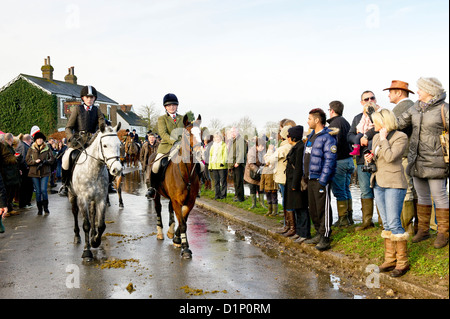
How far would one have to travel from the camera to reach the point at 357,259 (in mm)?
6621

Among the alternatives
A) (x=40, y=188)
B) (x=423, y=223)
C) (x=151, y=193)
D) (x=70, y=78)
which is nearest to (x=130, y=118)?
(x=70, y=78)

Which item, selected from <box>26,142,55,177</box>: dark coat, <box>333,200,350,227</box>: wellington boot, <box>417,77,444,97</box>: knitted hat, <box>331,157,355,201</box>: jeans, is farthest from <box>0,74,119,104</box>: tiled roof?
<box>417,77,444,97</box>: knitted hat

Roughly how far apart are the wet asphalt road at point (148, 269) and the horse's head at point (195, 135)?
6.38ft

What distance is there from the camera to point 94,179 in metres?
7.77

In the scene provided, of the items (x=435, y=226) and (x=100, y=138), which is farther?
(x=100, y=138)

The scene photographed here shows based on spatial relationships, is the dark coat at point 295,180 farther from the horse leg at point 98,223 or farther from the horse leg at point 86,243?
the horse leg at point 86,243

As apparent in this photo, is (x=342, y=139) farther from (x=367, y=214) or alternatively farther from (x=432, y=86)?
(x=432, y=86)

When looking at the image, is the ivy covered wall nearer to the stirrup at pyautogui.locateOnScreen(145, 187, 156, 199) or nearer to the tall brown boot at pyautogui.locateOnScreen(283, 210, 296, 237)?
the stirrup at pyautogui.locateOnScreen(145, 187, 156, 199)

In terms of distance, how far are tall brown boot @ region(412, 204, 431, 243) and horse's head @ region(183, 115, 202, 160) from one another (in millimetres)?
3844

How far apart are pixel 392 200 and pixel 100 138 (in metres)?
5.17

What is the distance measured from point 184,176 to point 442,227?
4408mm
